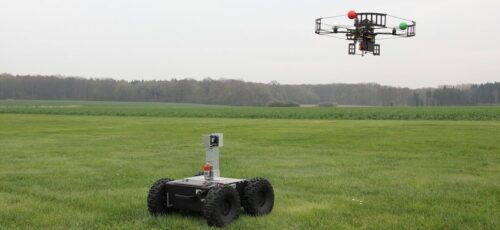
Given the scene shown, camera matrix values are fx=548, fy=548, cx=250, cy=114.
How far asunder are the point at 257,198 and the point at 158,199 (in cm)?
166

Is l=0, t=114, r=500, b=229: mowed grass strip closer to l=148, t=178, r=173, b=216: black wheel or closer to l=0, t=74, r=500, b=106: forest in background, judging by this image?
l=148, t=178, r=173, b=216: black wheel

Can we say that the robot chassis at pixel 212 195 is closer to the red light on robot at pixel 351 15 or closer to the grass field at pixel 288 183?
the grass field at pixel 288 183

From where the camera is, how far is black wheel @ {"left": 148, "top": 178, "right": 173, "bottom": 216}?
9008 mm

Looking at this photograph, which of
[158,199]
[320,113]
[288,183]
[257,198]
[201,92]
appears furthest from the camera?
[201,92]

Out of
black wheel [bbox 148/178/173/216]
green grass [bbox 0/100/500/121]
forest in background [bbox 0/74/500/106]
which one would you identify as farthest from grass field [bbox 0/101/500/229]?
forest in background [bbox 0/74/500/106]

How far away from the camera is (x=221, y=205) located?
8469mm

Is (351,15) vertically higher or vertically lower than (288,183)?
higher

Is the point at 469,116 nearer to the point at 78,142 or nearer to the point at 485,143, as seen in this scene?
the point at 485,143

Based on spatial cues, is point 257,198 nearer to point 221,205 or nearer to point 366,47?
point 221,205

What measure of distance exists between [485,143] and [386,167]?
1035 centimetres

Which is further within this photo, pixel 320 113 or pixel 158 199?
pixel 320 113

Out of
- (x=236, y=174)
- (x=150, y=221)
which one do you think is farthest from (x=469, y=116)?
(x=150, y=221)

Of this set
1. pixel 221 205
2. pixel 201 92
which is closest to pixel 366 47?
pixel 221 205

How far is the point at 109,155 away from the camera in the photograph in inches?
759
